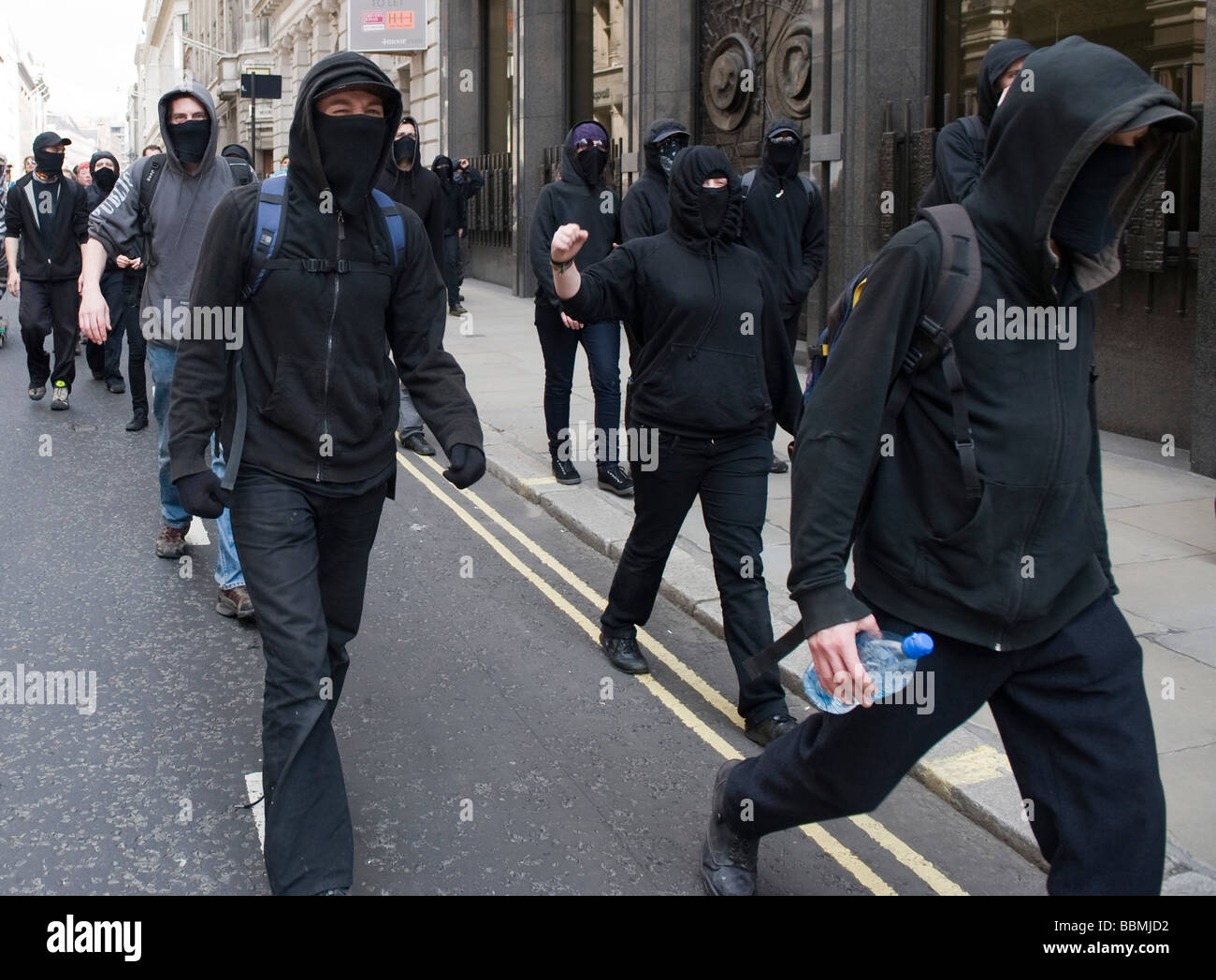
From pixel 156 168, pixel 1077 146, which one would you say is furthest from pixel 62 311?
pixel 1077 146

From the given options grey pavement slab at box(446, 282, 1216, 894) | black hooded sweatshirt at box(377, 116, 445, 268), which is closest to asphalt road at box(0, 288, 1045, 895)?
grey pavement slab at box(446, 282, 1216, 894)

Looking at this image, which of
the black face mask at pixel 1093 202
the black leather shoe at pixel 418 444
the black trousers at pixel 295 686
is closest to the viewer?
the black face mask at pixel 1093 202

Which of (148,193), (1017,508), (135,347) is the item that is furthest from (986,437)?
(135,347)

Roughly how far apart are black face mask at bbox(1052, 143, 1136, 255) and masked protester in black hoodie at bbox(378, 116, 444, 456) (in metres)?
7.38

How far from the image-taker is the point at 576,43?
65.6 ft

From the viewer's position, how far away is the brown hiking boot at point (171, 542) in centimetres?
692

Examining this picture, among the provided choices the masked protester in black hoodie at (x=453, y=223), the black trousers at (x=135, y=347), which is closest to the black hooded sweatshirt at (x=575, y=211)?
the black trousers at (x=135, y=347)

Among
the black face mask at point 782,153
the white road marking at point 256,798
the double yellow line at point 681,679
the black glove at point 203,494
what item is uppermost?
the black face mask at point 782,153

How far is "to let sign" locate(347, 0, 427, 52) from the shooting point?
82.4 ft

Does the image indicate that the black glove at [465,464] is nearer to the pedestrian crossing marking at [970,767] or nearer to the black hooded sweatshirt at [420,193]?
the pedestrian crossing marking at [970,767]

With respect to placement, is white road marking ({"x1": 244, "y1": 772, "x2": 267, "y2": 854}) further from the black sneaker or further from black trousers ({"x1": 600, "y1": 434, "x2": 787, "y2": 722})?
the black sneaker

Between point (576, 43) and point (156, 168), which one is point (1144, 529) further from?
point (576, 43)

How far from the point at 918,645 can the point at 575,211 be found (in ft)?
19.2

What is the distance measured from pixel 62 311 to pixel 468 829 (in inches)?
354
